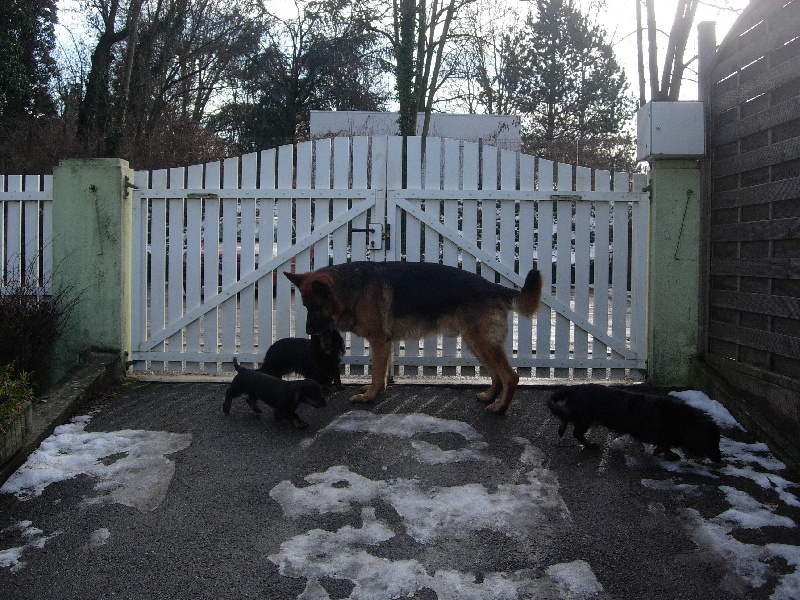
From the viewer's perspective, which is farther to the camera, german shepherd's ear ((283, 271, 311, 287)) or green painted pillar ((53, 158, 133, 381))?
green painted pillar ((53, 158, 133, 381))

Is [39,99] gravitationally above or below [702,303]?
above

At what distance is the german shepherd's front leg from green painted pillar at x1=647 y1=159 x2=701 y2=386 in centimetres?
237

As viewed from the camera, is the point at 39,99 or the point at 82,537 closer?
the point at 82,537

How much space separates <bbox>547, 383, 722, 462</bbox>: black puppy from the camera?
152 inches

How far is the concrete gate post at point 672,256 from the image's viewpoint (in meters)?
5.69

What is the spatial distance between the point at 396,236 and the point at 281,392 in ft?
6.91

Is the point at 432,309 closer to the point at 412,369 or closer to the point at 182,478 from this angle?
the point at 412,369

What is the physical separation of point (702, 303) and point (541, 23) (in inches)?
1364

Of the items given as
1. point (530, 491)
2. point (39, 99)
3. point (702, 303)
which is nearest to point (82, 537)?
point (530, 491)

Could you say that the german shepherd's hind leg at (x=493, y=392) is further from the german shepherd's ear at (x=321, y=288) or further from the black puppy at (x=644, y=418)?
the german shepherd's ear at (x=321, y=288)

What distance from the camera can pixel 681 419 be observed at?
389 cm

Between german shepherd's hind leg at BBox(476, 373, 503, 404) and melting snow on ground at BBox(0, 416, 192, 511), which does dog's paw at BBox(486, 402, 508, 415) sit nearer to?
german shepherd's hind leg at BBox(476, 373, 503, 404)

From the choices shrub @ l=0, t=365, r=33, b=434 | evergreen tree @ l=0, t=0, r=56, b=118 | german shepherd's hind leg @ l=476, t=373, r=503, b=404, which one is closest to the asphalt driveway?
shrub @ l=0, t=365, r=33, b=434

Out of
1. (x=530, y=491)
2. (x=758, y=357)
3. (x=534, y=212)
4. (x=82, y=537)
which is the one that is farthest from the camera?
(x=534, y=212)
